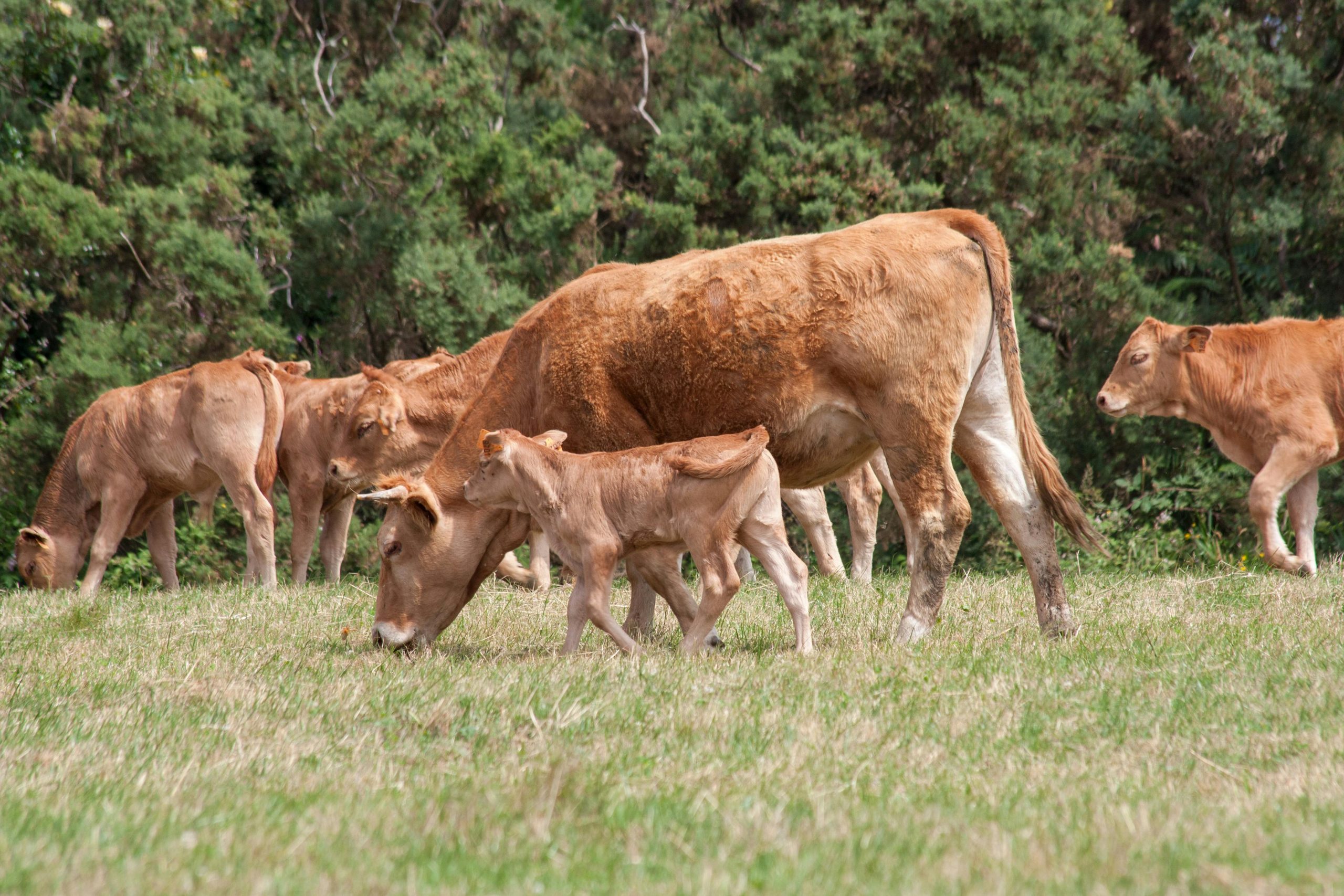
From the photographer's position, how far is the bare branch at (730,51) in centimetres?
1798

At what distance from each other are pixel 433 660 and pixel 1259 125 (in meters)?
11.2

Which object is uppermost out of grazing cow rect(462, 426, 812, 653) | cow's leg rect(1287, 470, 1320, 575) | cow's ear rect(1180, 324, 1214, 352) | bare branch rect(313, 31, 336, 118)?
bare branch rect(313, 31, 336, 118)

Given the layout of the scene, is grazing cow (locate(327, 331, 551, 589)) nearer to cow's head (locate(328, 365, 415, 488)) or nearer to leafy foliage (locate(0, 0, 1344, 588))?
cow's head (locate(328, 365, 415, 488))

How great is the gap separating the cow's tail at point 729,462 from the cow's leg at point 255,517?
20.2 ft

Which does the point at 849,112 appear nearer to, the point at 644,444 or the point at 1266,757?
the point at 644,444

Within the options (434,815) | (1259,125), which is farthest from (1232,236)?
(434,815)

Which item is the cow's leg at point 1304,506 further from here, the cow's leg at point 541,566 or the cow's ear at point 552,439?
the cow's ear at point 552,439

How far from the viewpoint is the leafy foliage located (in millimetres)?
14258

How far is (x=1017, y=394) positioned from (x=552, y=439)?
2534mm

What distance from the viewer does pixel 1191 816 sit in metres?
3.75

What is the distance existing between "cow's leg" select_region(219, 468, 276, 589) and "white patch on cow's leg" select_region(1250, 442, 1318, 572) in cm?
800

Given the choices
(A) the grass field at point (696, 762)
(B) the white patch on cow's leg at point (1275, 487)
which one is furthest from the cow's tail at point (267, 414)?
(B) the white patch on cow's leg at point (1275, 487)

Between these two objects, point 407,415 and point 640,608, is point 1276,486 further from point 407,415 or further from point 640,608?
point 407,415

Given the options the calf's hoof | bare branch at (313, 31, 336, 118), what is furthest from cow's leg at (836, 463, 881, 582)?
bare branch at (313, 31, 336, 118)
